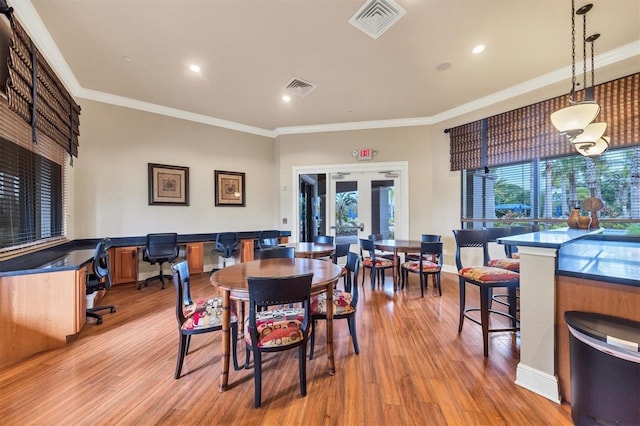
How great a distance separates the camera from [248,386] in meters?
1.84

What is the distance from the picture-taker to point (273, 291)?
1.59 m

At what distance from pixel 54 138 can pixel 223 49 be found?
2.31m

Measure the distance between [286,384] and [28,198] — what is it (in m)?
3.40

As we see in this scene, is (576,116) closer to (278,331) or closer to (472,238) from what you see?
(472,238)

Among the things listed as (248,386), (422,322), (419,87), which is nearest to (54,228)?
(248,386)

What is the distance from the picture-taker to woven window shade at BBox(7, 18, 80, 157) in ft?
7.57

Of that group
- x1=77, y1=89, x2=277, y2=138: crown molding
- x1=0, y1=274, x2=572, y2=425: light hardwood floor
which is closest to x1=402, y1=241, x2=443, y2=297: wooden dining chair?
x1=0, y1=274, x2=572, y2=425: light hardwood floor

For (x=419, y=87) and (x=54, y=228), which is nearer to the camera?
(x=54, y=228)

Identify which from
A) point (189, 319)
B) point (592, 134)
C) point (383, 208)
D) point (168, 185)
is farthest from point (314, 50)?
point (168, 185)

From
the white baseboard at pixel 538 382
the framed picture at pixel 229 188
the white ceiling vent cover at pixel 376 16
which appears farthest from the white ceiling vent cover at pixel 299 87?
the white baseboard at pixel 538 382

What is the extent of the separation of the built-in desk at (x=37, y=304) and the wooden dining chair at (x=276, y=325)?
77.0 inches

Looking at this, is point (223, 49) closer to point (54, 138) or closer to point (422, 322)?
point (54, 138)

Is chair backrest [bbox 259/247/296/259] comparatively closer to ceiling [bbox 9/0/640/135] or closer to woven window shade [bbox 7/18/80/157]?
ceiling [bbox 9/0/640/135]

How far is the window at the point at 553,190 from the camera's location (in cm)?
324
